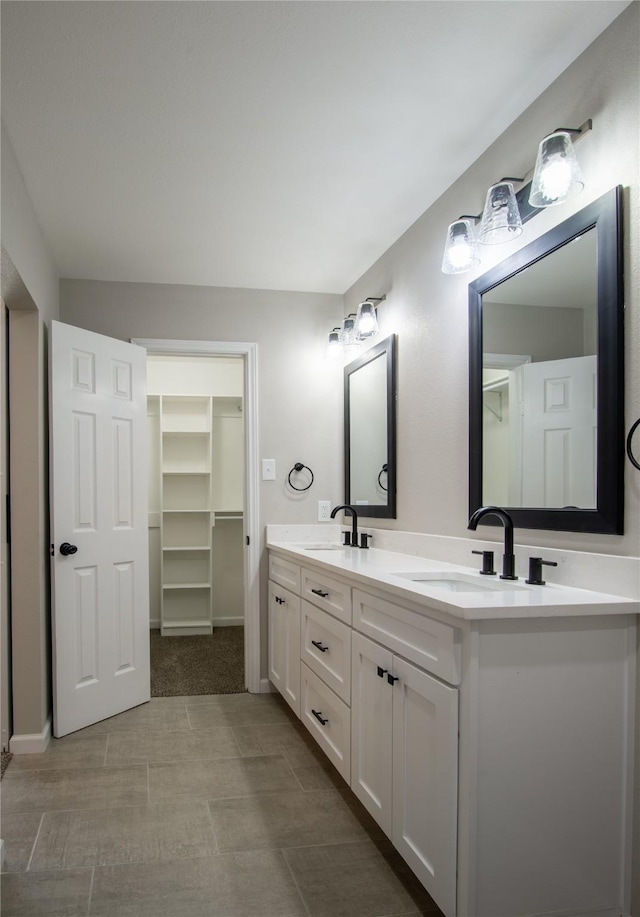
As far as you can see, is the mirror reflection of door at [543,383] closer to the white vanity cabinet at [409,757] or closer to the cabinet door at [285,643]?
the white vanity cabinet at [409,757]

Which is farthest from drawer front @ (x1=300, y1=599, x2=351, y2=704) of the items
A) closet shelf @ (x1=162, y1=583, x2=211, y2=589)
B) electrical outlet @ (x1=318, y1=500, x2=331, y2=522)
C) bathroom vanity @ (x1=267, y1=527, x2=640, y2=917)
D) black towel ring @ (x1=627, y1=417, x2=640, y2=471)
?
closet shelf @ (x1=162, y1=583, x2=211, y2=589)

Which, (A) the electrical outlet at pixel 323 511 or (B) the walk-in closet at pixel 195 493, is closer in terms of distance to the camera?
(A) the electrical outlet at pixel 323 511

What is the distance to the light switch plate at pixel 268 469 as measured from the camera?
386 cm

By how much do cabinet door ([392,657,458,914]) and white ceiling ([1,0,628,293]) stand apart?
1.68 meters

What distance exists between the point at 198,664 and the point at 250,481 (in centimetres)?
140

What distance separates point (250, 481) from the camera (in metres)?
3.85

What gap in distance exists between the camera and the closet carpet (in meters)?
3.87

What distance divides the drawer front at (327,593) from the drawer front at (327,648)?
0.03 meters

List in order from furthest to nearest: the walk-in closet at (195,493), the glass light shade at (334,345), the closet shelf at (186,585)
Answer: the walk-in closet at (195,493) → the closet shelf at (186,585) → the glass light shade at (334,345)

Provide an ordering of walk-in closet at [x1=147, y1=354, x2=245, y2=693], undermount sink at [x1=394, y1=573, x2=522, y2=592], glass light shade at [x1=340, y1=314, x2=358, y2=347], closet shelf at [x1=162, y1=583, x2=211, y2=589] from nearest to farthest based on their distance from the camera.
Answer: undermount sink at [x1=394, y1=573, x2=522, y2=592], glass light shade at [x1=340, y1=314, x2=358, y2=347], closet shelf at [x1=162, y1=583, x2=211, y2=589], walk-in closet at [x1=147, y1=354, x2=245, y2=693]

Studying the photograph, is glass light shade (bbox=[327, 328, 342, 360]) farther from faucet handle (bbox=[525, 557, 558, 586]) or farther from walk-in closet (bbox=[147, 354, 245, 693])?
faucet handle (bbox=[525, 557, 558, 586])

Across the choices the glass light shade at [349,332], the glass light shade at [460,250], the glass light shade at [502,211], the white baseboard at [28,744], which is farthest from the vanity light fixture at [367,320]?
the white baseboard at [28,744]

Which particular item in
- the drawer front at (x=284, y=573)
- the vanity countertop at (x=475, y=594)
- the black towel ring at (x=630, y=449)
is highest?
the black towel ring at (x=630, y=449)

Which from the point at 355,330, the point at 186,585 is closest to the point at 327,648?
the point at 355,330
